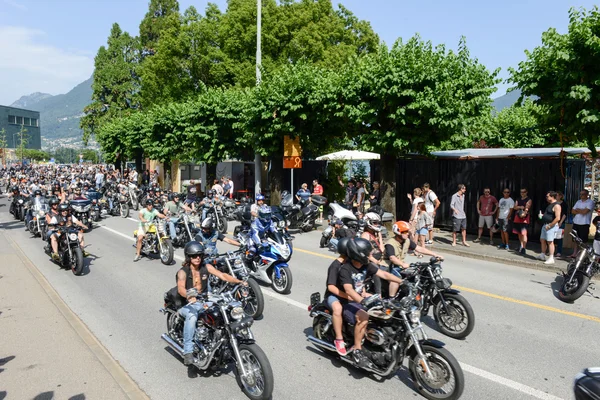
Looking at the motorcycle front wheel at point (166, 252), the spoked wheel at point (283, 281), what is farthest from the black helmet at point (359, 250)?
the motorcycle front wheel at point (166, 252)

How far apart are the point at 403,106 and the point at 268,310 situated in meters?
8.64

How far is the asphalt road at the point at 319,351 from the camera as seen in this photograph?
5121mm

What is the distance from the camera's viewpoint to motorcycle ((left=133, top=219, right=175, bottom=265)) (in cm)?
1144

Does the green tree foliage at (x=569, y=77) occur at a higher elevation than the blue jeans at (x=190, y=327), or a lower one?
higher

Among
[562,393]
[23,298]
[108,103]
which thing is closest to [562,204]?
[562,393]

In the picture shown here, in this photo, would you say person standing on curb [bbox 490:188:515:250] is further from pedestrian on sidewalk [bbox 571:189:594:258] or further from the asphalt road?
the asphalt road

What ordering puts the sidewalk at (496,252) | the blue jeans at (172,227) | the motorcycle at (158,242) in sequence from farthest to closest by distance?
the blue jeans at (172,227) < the motorcycle at (158,242) < the sidewalk at (496,252)

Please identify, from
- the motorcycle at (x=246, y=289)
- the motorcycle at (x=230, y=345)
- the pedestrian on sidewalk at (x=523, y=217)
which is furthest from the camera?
the pedestrian on sidewalk at (x=523, y=217)

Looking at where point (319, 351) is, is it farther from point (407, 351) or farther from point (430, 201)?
point (430, 201)

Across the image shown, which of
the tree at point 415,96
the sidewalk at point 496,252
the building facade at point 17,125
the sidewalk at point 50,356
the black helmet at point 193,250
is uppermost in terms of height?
the building facade at point 17,125

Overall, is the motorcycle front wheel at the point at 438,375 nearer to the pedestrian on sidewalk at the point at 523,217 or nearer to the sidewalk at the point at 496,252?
the sidewalk at the point at 496,252

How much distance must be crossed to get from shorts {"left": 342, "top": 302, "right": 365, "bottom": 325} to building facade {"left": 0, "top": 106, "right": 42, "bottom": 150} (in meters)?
161

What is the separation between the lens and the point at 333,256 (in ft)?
41.0

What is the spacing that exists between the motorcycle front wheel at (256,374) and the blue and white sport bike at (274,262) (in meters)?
3.75
